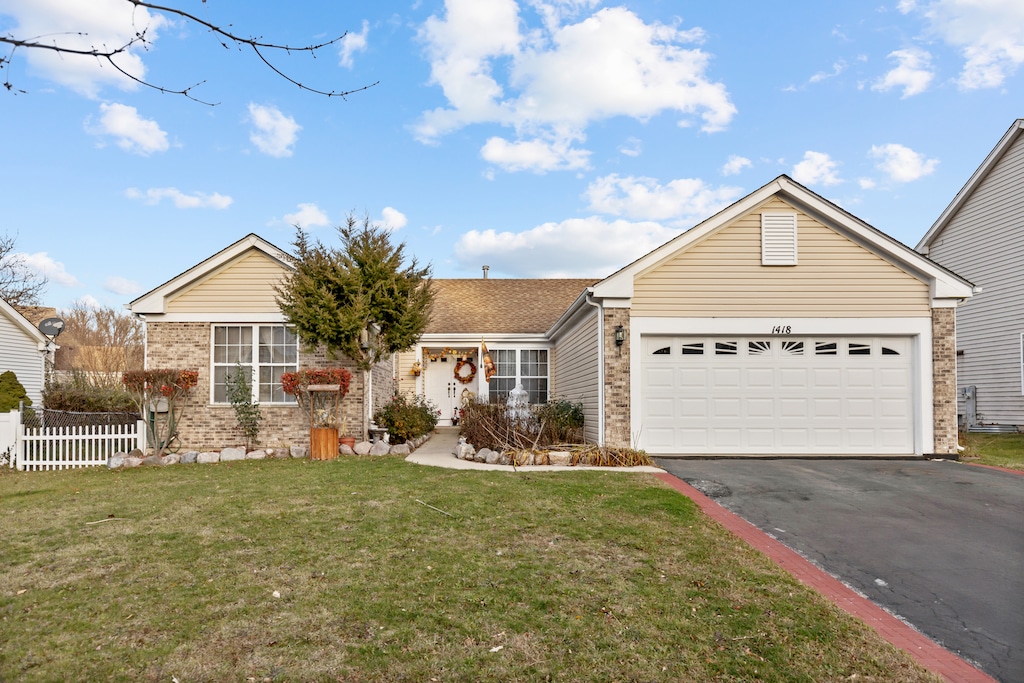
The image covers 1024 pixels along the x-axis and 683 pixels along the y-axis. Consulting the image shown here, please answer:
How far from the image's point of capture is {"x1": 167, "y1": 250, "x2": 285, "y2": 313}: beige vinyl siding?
13305 millimetres

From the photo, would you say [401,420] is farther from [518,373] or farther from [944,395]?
[944,395]

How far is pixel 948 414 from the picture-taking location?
11469 millimetres

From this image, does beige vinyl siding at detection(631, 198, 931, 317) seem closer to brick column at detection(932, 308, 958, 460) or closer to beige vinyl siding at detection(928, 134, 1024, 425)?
brick column at detection(932, 308, 958, 460)

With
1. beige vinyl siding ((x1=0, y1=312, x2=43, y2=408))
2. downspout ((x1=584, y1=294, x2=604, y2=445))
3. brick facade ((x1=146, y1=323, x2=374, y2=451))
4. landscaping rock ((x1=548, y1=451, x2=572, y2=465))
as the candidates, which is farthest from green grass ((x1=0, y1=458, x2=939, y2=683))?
beige vinyl siding ((x1=0, y1=312, x2=43, y2=408))

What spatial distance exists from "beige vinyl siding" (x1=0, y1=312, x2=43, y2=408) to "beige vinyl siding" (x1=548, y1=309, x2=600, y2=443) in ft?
53.7

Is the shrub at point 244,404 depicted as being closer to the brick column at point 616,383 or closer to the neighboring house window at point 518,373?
the neighboring house window at point 518,373

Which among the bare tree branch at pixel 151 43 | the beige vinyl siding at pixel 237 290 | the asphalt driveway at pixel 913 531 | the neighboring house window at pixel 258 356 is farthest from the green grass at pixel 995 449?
the beige vinyl siding at pixel 237 290

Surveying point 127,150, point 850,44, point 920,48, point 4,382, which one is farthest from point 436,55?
point 4,382

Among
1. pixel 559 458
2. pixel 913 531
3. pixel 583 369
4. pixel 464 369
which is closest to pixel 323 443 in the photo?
pixel 559 458

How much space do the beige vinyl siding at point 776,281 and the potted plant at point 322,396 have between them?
603 cm

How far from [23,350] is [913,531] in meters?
23.8

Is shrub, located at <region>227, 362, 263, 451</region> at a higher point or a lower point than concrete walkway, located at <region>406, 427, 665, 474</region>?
→ higher

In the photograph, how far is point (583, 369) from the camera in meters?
13.4

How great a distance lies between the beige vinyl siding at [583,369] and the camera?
12.1 m
